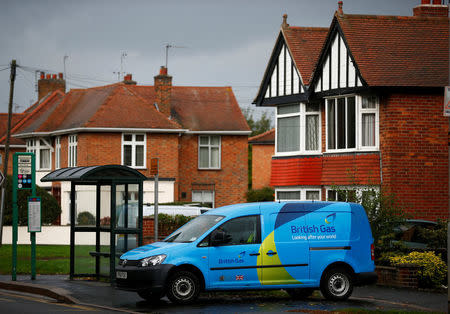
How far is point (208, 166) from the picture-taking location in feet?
161

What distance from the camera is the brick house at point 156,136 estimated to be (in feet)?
149

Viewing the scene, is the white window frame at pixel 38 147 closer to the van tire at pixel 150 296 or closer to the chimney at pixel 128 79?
the chimney at pixel 128 79

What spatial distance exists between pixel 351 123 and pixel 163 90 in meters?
24.1

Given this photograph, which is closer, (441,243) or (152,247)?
(152,247)

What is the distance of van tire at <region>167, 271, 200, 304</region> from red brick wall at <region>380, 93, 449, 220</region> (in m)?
12.0

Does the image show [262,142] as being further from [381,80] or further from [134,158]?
[381,80]

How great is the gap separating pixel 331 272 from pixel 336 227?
906 mm

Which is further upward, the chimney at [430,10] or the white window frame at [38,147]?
the chimney at [430,10]

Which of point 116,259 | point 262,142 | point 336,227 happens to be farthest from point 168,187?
point 336,227

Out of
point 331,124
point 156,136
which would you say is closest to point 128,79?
point 156,136

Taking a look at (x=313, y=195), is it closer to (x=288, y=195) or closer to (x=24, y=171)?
(x=288, y=195)

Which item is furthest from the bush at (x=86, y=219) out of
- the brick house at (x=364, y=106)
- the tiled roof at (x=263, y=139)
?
the tiled roof at (x=263, y=139)

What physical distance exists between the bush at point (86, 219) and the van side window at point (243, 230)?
17.6 feet

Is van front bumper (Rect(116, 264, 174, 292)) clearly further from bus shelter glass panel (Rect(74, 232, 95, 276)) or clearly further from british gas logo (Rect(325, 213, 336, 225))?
bus shelter glass panel (Rect(74, 232, 95, 276))
